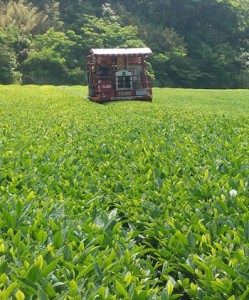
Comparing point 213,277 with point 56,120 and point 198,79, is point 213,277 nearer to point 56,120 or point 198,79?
point 56,120

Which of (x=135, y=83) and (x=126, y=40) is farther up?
(x=126, y=40)

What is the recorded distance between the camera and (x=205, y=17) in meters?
61.3

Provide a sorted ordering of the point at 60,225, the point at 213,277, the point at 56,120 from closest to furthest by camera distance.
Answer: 1. the point at 213,277
2. the point at 60,225
3. the point at 56,120

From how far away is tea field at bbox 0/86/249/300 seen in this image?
2.38m

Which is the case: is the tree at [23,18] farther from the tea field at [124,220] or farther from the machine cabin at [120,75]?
the tea field at [124,220]

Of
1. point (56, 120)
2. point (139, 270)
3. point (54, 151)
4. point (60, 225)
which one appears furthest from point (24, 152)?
point (56, 120)

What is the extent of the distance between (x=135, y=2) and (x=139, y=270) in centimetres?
6464

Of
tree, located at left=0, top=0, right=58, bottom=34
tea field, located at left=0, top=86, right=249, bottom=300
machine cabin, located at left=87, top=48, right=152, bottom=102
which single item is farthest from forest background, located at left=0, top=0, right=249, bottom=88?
tea field, located at left=0, top=86, right=249, bottom=300

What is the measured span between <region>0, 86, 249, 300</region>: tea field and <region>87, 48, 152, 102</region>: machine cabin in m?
13.6

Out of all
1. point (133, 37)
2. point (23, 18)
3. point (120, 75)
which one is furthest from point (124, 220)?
point (23, 18)

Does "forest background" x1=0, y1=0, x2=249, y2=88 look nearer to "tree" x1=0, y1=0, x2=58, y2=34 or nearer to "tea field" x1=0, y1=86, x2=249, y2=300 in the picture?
"tree" x1=0, y1=0, x2=58, y2=34

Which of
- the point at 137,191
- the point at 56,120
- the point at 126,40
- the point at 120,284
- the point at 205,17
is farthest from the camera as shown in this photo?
the point at 205,17

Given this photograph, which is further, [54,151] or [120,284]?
[54,151]

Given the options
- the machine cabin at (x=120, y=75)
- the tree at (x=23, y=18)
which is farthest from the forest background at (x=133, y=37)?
the machine cabin at (x=120, y=75)
